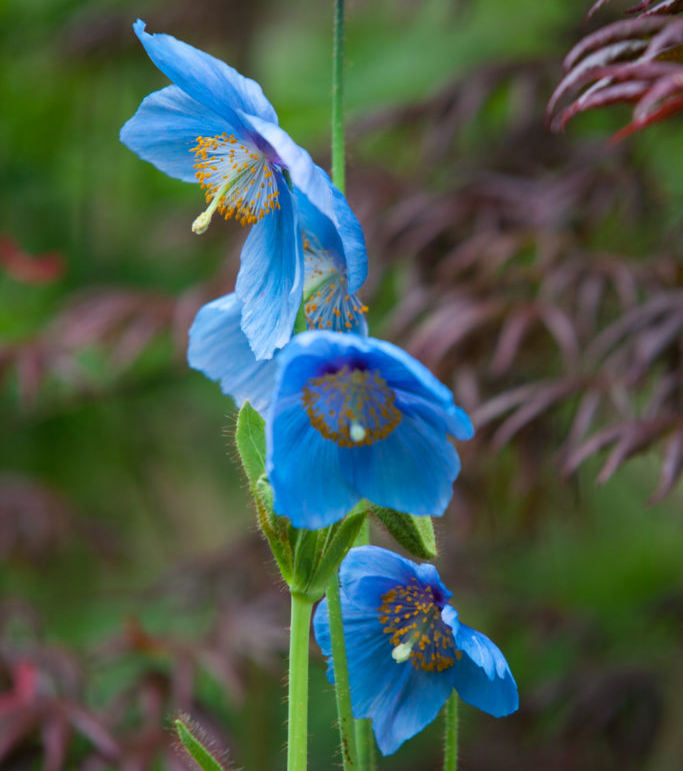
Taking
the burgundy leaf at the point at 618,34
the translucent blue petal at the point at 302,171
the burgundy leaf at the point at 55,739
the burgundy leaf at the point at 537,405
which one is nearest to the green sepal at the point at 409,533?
the translucent blue petal at the point at 302,171

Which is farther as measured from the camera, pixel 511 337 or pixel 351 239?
pixel 511 337

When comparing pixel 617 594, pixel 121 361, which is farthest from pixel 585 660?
pixel 617 594

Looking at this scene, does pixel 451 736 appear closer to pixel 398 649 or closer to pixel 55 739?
pixel 398 649

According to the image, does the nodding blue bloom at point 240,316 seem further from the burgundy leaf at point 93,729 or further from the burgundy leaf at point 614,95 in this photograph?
the burgundy leaf at point 93,729

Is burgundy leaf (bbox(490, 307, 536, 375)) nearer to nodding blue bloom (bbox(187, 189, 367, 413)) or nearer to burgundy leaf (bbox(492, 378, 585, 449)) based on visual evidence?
burgundy leaf (bbox(492, 378, 585, 449))

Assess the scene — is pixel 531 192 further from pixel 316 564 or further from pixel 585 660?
pixel 316 564

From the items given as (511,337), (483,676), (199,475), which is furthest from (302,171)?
(199,475)
